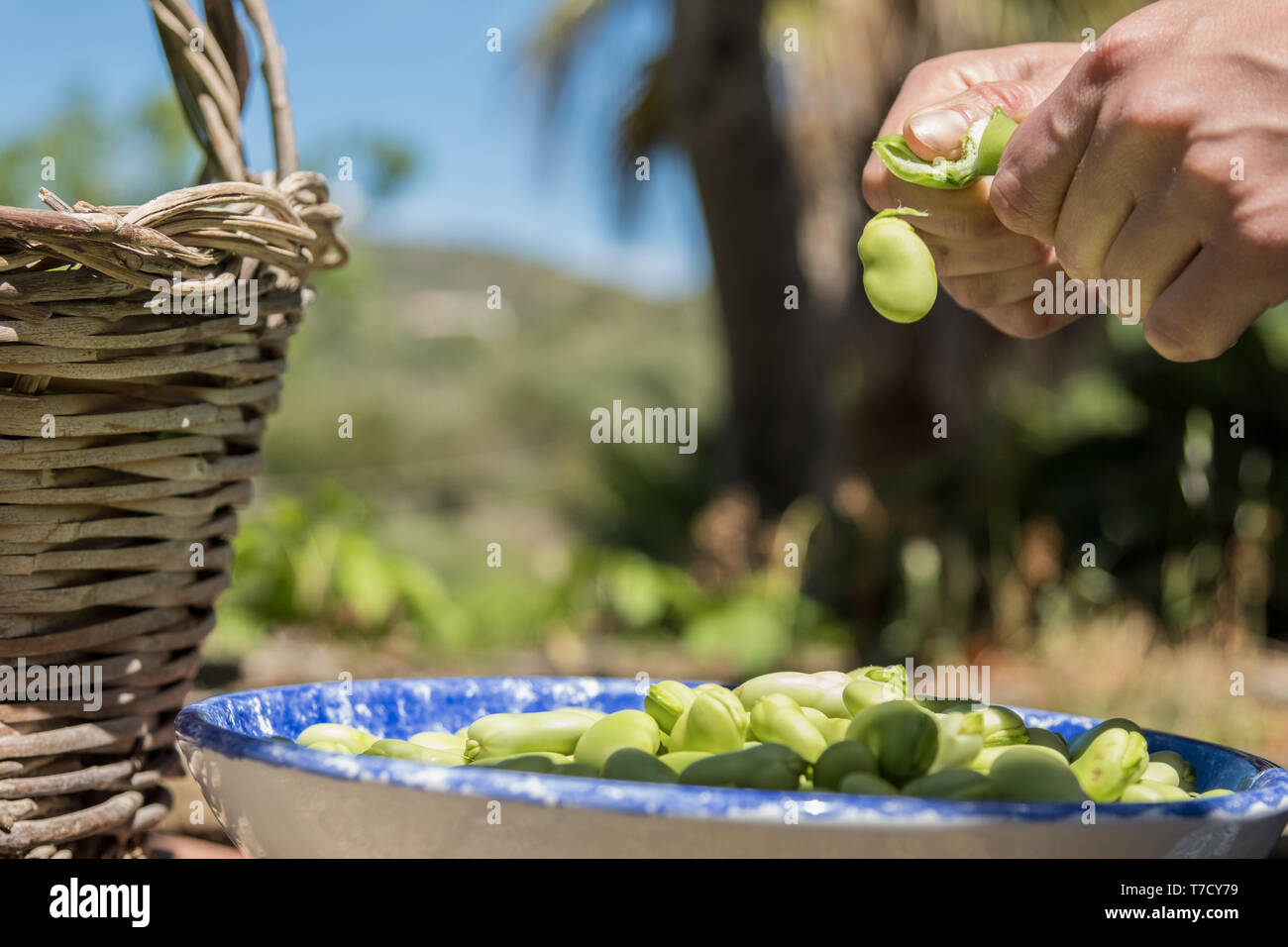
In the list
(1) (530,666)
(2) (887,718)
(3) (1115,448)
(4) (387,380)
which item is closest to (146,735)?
(2) (887,718)

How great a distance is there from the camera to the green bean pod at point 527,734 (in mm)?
674

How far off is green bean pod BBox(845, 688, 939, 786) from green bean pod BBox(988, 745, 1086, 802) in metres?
0.03

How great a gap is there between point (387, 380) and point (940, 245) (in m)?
15.2

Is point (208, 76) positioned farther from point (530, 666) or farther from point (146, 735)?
point (530, 666)

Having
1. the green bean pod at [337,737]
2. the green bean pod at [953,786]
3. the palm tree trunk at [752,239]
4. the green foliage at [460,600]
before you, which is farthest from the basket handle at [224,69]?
the palm tree trunk at [752,239]

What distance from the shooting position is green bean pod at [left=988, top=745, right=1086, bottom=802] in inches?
21.8

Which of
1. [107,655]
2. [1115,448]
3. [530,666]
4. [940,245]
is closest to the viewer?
[107,655]

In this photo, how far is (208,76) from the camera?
0.88m

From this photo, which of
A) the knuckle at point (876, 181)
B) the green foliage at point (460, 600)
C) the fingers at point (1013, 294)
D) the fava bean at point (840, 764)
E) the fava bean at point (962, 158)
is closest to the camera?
the fava bean at point (840, 764)

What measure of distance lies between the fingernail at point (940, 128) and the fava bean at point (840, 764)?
43 centimetres

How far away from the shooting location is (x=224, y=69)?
0.90m

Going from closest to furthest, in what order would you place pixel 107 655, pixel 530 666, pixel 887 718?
pixel 887 718
pixel 107 655
pixel 530 666

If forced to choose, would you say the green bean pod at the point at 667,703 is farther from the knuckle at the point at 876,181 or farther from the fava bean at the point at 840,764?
the knuckle at the point at 876,181
